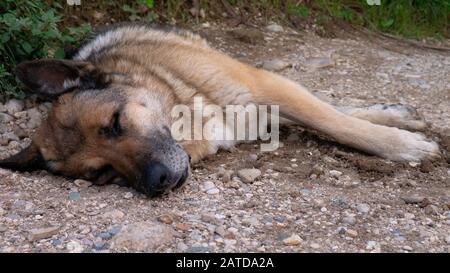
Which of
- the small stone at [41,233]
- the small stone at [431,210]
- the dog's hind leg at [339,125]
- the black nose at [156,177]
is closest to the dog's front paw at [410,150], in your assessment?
the dog's hind leg at [339,125]

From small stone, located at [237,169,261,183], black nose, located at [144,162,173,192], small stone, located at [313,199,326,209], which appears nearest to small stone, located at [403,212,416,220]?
small stone, located at [313,199,326,209]

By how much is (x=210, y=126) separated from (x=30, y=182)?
1232 millimetres

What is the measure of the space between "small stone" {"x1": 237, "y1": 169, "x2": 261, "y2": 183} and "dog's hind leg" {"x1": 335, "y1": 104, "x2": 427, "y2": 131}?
132 cm

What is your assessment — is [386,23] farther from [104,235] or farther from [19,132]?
[104,235]

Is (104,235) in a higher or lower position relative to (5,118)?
lower

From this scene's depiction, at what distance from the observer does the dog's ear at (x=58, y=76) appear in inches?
149

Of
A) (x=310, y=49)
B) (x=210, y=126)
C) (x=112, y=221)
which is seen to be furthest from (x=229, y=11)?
(x=112, y=221)

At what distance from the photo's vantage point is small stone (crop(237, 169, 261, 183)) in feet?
12.3

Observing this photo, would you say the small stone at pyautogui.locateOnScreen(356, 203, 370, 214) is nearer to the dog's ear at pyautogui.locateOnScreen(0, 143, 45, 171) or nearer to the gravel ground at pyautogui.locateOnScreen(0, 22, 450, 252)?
the gravel ground at pyautogui.locateOnScreen(0, 22, 450, 252)

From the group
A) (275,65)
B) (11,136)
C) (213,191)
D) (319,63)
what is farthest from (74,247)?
(319,63)

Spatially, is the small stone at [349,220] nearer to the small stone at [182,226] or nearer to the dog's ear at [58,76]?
the small stone at [182,226]

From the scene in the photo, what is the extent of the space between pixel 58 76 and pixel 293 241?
1877 millimetres

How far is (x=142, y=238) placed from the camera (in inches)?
119
